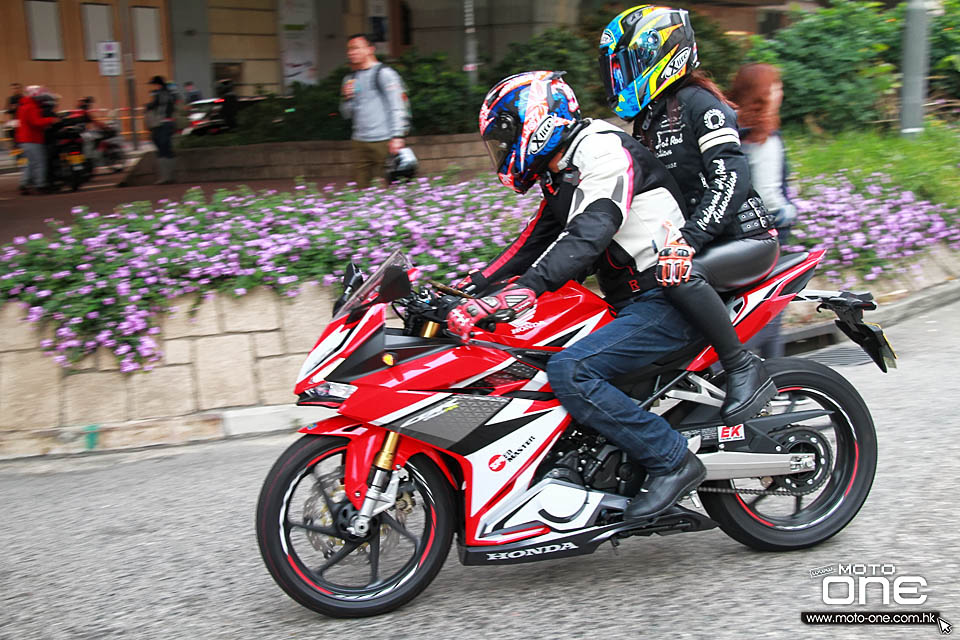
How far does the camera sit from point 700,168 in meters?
4.09

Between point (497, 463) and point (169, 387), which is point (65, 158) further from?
point (497, 463)

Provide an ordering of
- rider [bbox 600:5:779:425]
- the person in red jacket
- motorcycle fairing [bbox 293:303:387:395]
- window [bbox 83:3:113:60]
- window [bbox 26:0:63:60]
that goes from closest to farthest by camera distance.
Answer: motorcycle fairing [bbox 293:303:387:395] → rider [bbox 600:5:779:425] → the person in red jacket → window [bbox 26:0:63:60] → window [bbox 83:3:113:60]

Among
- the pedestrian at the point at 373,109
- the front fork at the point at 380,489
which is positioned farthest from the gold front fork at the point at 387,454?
the pedestrian at the point at 373,109

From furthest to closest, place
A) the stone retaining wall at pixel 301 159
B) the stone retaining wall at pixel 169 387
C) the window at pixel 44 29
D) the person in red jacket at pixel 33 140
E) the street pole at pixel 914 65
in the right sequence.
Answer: the window at pixel 44 29 → the person in red jacket at pixel 33 140 → the stone retaining wall at pixel 301 159 → the street pole at pixel 914 65 → the stone retaining wall at pixel 169 387

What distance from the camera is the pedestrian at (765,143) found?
5262mm

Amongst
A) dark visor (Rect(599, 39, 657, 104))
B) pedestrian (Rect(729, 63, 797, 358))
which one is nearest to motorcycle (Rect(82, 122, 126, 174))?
pedestrian (Rect(729, 63, 797, 358))

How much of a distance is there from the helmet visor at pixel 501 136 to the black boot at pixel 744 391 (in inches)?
45.6

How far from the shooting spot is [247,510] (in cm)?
506

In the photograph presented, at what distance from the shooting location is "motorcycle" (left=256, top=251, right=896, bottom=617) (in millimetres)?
3584

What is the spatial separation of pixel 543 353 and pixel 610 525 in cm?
68

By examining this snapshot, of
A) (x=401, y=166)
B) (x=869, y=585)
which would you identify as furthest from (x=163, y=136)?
(x=869, y=585)

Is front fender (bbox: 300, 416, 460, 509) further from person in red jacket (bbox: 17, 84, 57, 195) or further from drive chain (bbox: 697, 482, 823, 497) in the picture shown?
person in red jacket (bbox: 17, 84, 57, 195)

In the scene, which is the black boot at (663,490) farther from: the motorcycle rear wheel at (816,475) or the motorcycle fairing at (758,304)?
the motorcycle fairing at (758,304)

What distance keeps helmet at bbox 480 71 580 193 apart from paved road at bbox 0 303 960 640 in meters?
1.63
